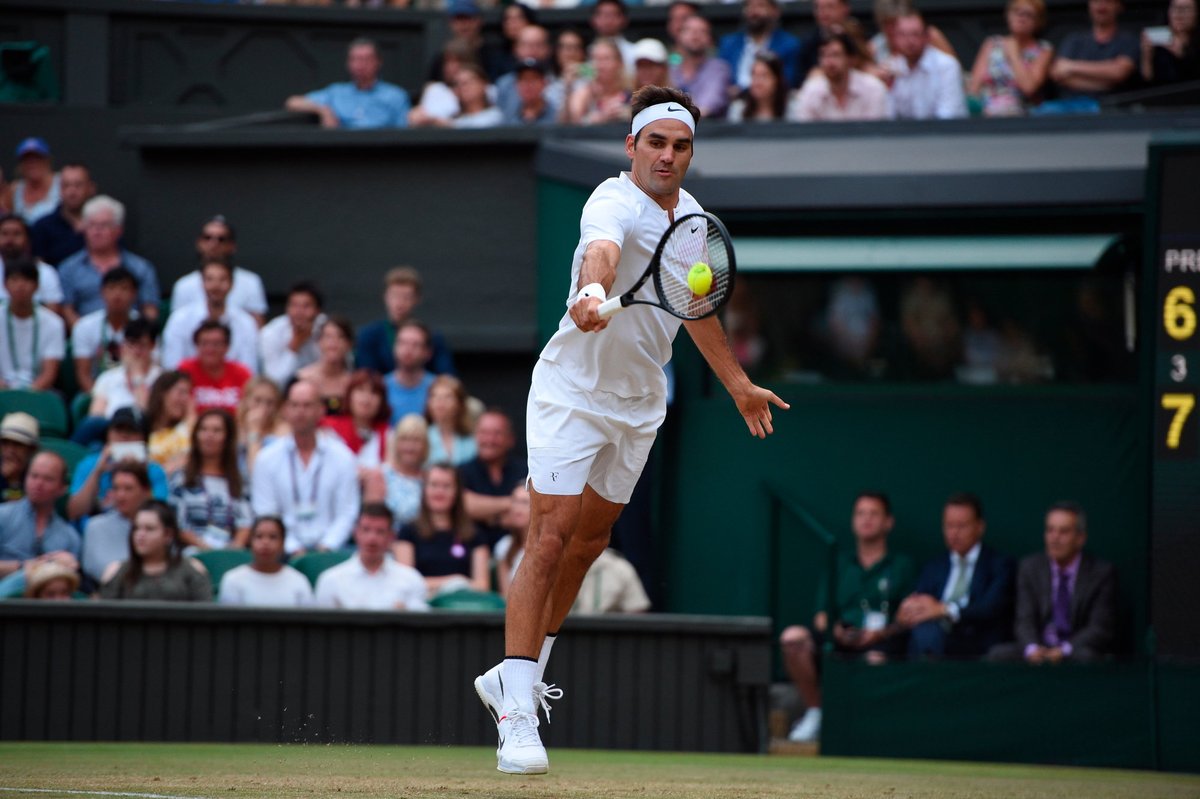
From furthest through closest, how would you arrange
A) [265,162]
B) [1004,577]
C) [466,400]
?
1. [265,162]
2. [466,400]
3. [1004,577]

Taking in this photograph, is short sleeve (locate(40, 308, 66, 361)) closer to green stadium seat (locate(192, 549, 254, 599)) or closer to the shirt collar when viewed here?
green stadium seat (locate(192, 549, 254, 599))

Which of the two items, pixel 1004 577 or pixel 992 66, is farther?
pixel 992 66

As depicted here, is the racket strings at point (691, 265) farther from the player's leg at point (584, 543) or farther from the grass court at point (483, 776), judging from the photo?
the grass court at point (483, 776)

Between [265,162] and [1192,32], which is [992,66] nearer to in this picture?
[1192,32]

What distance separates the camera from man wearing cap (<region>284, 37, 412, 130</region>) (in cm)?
1444

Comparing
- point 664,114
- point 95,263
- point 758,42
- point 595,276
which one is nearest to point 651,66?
point 758,42

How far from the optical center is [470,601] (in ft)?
33.1

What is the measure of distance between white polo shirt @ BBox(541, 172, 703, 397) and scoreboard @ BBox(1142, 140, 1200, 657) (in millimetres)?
4192

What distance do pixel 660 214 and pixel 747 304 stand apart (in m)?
6.40

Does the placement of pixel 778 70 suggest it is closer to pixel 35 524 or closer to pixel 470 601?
pixel 470 601

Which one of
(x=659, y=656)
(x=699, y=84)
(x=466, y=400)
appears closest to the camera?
(x=659, y=656)

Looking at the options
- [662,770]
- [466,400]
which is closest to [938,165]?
[466,400]

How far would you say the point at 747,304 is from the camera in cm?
1262

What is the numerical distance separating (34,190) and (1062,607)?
29.0ft
